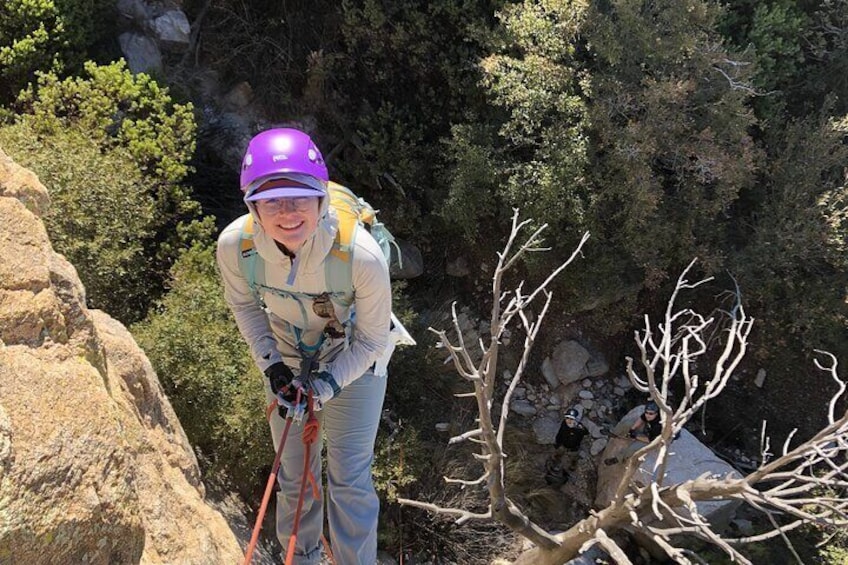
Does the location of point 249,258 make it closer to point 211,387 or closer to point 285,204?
point 285,204

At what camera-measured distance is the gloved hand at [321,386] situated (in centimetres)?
260

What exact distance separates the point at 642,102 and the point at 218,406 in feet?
15.4

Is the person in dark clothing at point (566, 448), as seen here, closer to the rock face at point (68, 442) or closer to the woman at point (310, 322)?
the woman at point (310, 322)

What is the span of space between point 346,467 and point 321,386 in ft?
1.78

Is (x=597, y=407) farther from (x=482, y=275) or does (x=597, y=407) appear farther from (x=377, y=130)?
(x=377, y=130)

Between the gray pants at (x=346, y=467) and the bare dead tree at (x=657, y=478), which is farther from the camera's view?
the bare dead tree at (x=657, y=478)

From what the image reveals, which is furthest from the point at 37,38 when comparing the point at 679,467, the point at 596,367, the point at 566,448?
the point at 679,467

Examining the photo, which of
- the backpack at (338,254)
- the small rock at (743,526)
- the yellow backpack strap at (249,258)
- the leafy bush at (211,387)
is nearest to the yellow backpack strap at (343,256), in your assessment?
the backpack at (338,254)

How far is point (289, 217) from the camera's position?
226cm

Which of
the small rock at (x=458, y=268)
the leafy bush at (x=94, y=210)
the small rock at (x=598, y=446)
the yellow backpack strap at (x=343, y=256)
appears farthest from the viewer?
the small rock at (x=458, y=268)

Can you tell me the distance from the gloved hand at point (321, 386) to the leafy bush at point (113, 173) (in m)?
2.92

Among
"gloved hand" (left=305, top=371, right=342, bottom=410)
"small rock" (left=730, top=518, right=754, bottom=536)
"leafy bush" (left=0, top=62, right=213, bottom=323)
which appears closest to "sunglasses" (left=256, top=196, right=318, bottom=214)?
"gloved hand" (left=305, top=371, right=342, bottom=410)

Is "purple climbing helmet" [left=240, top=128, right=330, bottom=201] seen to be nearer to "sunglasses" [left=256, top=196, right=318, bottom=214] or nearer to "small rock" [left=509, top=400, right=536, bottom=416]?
"sunglasses" [left=256, top=196, right=318, bottom=214]

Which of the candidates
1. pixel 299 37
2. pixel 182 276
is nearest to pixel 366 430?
pixel 182 276
